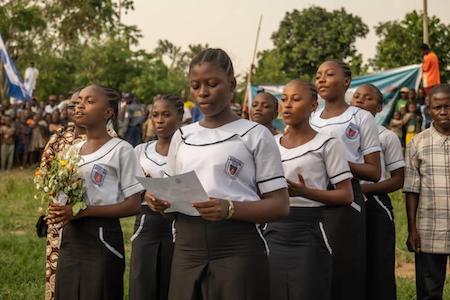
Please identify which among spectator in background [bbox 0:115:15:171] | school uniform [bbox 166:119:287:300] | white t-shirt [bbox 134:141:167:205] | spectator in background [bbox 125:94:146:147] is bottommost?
school uniform [bbox 166:119:287:300]

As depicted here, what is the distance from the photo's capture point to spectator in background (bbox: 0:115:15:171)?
18.1 meters

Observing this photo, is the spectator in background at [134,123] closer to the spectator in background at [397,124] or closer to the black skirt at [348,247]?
the spectator in background at [397,124]

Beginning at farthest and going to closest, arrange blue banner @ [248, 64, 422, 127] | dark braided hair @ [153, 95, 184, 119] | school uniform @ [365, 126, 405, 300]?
1. blue banner @ [248, 64, 422, 127]
2. school uniform @ [365, 126, 405, 300]
3. dark braided hair @ [153, 95, 184, 119]

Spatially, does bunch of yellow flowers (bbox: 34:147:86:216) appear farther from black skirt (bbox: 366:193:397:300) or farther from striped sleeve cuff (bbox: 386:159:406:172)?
striped sleeve cuff (bbox: 386:159:406:172)

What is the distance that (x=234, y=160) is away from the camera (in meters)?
3.22

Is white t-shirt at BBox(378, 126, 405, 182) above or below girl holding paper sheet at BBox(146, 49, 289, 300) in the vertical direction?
above

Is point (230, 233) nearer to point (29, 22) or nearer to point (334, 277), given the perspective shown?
point (334, 277)

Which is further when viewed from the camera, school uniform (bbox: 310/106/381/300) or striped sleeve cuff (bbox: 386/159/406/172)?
striped sleeve cuff (bbox: 386/159/406/172)

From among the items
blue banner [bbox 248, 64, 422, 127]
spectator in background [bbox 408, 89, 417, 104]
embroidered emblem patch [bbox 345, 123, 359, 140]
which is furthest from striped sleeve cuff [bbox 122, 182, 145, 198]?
spectator in background [bbox 408, 89, 417, 104]

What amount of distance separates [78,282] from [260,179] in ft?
4.55

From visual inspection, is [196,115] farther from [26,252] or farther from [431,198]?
[431,198]

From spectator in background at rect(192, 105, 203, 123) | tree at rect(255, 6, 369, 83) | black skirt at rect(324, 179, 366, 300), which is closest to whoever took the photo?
black skirt at rect(324, 179, 366, 300)

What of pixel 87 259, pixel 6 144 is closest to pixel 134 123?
pixel 6 144

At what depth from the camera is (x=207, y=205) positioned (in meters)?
3.01
